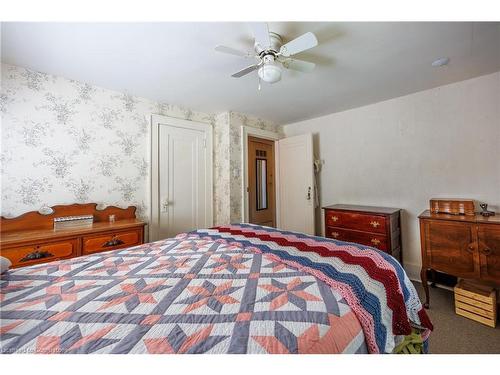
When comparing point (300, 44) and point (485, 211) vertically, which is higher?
point (300, 44)

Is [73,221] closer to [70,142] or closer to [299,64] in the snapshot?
[70,142]

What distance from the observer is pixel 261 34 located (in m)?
1.32

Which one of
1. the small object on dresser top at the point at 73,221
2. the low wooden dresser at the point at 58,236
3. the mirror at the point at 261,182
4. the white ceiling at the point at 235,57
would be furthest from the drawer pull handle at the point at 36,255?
the mirror at the point at 261,182

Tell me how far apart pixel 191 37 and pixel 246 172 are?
6.58 feet

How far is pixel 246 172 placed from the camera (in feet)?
10.8

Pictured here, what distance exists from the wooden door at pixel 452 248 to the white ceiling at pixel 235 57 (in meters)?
1.51

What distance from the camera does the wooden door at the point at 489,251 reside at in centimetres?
171

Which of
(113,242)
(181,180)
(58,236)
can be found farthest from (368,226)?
(58,236)

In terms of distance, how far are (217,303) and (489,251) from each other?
231 centimetres

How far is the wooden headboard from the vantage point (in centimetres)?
186

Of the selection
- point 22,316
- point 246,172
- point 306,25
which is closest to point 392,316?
point 22,316

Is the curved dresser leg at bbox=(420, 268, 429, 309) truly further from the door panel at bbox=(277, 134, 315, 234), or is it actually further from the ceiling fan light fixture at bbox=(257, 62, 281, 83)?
the ceiling fan light fixture at bbox=(257, 62, 281, 83)

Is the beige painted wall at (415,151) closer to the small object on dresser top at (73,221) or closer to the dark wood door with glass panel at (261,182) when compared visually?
the dark wood door with glass panel at (261,182)

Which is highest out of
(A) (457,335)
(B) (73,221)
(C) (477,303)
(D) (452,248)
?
(B) (73,221)
